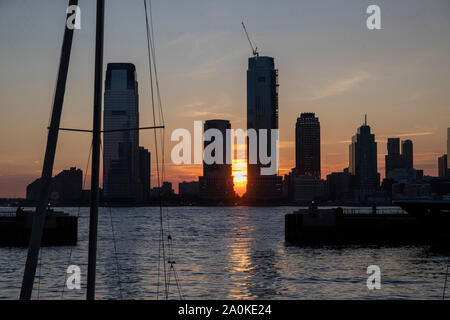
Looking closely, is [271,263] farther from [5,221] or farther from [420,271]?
[5,221]

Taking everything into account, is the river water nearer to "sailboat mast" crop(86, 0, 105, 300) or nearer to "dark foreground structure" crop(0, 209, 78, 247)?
"dark foreground structure" crop(0, 209, 78, 247)

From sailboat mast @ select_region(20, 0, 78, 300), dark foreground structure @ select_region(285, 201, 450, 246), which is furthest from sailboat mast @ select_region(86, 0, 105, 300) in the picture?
dark foreground structure @ select_region(285, 201, 450, 246)

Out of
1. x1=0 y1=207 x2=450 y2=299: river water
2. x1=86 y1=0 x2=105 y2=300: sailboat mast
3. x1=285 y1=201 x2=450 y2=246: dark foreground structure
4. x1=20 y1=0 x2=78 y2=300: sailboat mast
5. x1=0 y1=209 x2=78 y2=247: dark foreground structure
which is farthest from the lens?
x1=285 y1=201 x2=450 y2=246: dark foreground structure

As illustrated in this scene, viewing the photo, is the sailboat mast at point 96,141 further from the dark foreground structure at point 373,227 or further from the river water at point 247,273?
the dark foreground structure at point 373,227

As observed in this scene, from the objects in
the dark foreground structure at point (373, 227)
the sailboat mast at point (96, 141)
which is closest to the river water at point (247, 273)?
the dark foreground structure at point (373, 227)

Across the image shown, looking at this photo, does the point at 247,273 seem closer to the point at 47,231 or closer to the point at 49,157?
the point at 47,231

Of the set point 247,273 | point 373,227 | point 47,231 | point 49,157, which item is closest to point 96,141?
point 49,157

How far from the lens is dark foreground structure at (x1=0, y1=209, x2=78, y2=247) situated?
71.6 meters

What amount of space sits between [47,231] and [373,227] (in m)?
42.6

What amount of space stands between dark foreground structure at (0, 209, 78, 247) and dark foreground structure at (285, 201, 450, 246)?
2901 centimetres

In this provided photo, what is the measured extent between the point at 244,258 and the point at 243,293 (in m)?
24.1

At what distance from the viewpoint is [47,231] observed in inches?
2825

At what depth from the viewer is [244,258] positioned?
59.1 meters
